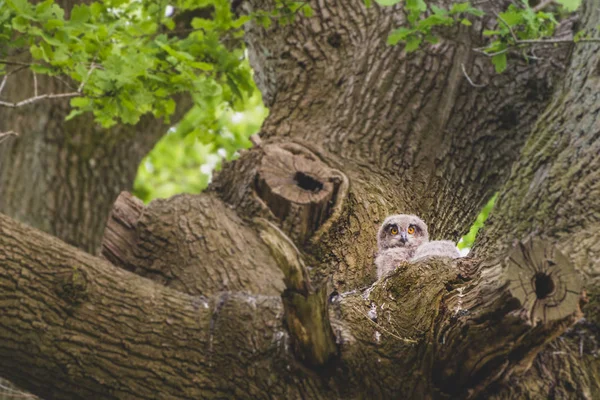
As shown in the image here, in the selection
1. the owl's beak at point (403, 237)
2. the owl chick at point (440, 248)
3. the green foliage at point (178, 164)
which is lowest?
the owl chick at point (440, 248)

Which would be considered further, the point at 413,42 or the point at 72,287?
the point at 413,42

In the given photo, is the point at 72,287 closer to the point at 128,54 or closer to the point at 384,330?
the point at 384,330

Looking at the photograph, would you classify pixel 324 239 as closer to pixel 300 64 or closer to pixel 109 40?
pixel 300 64

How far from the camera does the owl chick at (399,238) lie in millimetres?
4747

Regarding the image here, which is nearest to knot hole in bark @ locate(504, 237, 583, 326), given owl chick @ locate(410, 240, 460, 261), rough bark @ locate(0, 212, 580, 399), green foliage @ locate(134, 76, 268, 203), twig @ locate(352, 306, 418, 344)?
rough bark @ locate(0, 212, 580, 399)

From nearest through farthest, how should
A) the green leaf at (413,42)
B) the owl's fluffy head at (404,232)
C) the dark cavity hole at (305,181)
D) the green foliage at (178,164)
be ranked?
1. the dark cavity hole at (305,181)
2. the green leaf at (413,42)
3. the owl's fluffy head at (404,232)
4. the green foliage at (178,164)

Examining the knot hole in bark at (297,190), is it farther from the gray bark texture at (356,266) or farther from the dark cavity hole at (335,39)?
the dark cavity hole at (335,39)

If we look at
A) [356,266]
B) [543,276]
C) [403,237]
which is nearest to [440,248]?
[356,266]

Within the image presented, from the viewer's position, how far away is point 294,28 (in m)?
5.42

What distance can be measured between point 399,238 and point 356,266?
5.04ft

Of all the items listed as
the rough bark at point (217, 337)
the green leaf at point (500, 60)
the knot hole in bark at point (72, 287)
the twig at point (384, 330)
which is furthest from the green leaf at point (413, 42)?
the knot hole in bark at point (72, 287)

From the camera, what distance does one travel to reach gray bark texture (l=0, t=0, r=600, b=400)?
276cm

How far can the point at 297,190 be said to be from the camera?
13.8ft

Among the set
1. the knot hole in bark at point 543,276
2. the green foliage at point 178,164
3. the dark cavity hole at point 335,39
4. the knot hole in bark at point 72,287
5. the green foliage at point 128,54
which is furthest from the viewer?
the green foliage at point 178,164
